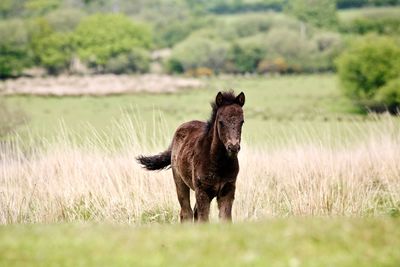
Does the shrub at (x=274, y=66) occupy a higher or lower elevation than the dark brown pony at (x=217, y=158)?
lower

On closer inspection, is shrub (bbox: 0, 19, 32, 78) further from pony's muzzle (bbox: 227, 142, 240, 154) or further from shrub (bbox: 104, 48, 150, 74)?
pony's muzzle (bbox: 227, 142, 240, 154)

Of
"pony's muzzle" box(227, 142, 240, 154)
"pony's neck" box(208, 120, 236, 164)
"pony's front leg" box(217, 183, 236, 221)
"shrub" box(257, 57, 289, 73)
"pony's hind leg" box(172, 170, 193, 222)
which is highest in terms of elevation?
"pony's muzzle" box(227, 142, 240, 154)

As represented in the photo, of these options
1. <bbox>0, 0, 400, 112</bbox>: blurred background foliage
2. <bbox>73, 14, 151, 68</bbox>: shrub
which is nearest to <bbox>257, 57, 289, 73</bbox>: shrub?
<bbox>0, 0, 400, 112</bbox>: blurred background foliage

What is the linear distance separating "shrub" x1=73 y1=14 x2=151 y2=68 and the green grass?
3100 centimetres

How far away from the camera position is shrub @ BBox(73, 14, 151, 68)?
344ft

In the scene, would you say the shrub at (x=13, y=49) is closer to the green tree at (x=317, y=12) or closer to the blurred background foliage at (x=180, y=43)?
the blurred background foliage at (x=180, y=43)

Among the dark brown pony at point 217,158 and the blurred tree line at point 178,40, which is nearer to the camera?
the dark brown pony at point 217,158

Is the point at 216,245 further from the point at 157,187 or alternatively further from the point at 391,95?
the point at 391,95

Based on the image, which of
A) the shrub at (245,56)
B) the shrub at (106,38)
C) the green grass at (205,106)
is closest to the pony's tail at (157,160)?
the green grass at (205,106)

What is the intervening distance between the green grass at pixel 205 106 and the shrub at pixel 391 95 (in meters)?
2.63

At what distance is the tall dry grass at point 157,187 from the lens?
1342 cm

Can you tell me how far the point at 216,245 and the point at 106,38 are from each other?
345 ft

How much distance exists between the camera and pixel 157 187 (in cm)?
1463

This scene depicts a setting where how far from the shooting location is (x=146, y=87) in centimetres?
7219
